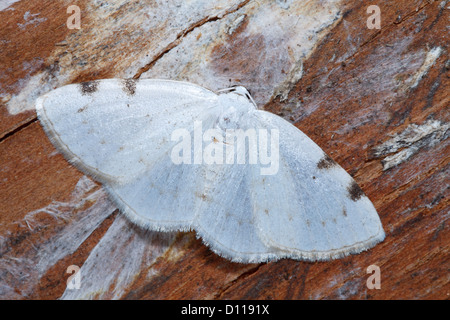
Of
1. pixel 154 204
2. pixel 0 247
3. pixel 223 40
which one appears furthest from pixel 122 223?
pixel 223 40

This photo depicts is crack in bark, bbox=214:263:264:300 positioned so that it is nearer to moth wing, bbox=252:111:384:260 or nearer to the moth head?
moth wing, bbox=252:111:384:260

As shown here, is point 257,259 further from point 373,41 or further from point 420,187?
point 373,41

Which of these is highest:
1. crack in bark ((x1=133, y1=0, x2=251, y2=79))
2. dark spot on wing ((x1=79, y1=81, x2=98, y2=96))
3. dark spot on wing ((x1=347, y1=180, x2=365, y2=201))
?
crack in bark ((x1=133, y1=0, x2=251, y2=79))

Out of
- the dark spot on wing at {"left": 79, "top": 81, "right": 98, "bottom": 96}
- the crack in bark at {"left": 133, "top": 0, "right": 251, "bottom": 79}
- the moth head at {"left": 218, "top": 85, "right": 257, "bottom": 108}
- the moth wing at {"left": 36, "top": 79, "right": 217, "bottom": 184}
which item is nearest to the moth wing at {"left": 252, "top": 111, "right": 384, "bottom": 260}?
the moth head at {"left": 218, "top": 85, "right": 257, "bottom": 108}

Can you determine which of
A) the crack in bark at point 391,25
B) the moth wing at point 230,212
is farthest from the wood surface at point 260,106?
the moth wing at point 230,212

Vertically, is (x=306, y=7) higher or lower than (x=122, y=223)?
higher
